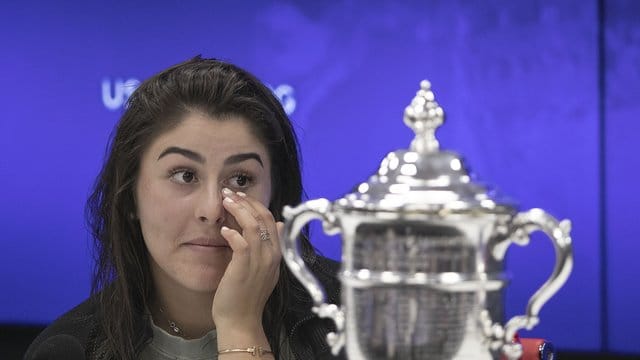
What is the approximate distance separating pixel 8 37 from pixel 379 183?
305cm

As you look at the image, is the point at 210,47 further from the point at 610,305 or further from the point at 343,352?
the point at 343,352

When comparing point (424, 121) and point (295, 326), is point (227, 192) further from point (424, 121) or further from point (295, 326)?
point (424, 121)

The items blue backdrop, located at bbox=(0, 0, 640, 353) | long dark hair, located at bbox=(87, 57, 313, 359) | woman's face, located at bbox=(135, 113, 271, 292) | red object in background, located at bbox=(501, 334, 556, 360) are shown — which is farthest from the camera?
blue backdrop, located at bbox=(0, 0, 640, 353)

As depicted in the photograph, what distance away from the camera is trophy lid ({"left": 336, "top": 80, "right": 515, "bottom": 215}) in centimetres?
90

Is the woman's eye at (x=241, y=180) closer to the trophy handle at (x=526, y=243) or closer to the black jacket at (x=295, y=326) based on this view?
the black jacket at (x=295, y=326)

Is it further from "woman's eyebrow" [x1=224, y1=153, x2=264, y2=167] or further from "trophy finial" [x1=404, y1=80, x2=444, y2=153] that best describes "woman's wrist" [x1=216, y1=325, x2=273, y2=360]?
"trophy finial" [x1=404, y1=80, x2=444, y2=153]

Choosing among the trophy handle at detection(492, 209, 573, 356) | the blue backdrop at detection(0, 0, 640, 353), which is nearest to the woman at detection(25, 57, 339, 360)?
the trophy handle at detection(492, 209, 573, 356)

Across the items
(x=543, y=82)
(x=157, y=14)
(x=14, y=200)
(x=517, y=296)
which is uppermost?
(x=157, y=14)

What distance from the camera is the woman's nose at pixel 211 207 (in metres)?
1.47

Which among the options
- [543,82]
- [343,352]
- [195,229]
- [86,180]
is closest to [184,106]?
[195,229]

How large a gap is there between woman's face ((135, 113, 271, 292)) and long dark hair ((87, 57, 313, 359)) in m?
0.06

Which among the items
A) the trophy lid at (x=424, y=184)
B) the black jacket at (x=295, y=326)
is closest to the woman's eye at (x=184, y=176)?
the black jacket at (x=295, y=326)

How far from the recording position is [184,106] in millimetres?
1677

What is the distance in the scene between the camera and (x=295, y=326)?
178 centimetres
